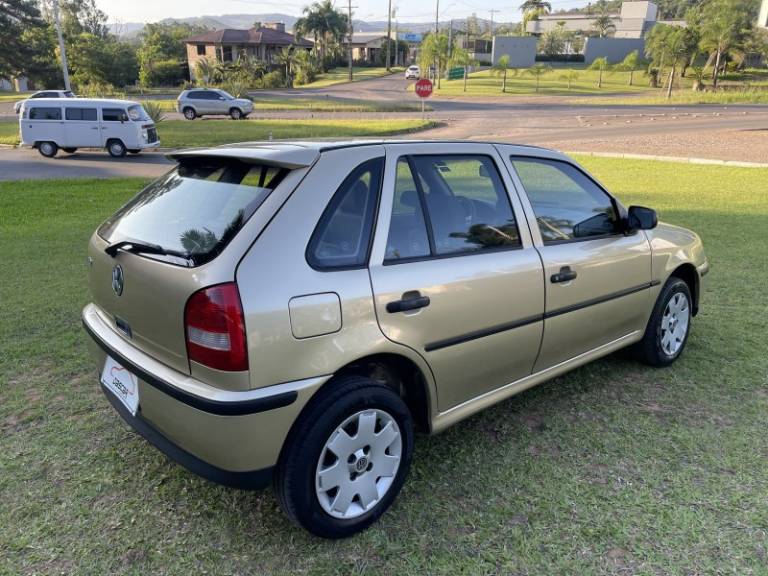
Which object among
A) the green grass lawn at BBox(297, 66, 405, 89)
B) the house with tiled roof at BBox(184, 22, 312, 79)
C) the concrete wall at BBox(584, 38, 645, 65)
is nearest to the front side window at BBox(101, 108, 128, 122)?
the green grass lawn at BBox(297, 66, 405, 89)

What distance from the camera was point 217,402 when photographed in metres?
2.19

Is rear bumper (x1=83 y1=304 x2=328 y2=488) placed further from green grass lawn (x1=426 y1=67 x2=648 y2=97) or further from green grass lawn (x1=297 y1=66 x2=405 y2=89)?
green grass lawn (x1=297 y1=66 x2=405 y2=89)

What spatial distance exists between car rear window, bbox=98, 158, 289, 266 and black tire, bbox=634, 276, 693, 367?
286 cm

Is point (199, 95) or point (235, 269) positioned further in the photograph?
point (199, 95)

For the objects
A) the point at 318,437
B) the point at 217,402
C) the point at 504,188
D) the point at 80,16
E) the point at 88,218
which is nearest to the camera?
the point at 217,402

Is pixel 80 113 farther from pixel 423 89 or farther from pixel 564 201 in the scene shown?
pixel 564 201

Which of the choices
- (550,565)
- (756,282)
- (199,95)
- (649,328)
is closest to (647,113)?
(199,95)

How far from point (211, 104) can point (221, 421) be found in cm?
3354

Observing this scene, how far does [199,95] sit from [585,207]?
32977mm

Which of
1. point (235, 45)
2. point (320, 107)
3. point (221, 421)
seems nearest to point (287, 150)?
point (221, 421)

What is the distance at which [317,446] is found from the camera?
235 cm

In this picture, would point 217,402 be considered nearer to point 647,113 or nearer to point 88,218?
point 88,218

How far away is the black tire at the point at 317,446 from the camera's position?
233cm

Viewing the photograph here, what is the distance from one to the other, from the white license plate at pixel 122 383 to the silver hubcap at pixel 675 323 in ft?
11.2
